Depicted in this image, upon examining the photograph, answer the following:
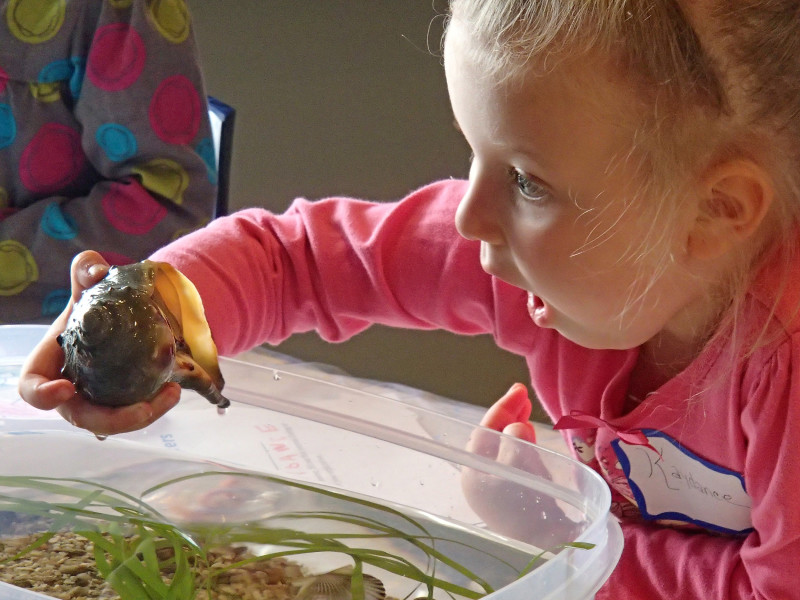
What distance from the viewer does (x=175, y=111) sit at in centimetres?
95

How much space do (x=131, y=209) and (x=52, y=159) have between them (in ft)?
0.34

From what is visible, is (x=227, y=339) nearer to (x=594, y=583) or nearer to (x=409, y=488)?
(x=409, y=488)

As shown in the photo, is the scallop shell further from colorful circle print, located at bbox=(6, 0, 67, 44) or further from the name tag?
colorful circle print, located at bbox=(6, 0, 67, 44)

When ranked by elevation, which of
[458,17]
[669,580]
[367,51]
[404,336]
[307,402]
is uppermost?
[458,17]

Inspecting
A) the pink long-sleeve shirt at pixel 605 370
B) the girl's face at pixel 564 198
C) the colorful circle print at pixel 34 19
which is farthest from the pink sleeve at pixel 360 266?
the colorful circle print at pixel 34 19

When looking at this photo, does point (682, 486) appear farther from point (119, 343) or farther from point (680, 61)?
point (119, 343)

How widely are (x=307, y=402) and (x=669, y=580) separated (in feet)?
0.95

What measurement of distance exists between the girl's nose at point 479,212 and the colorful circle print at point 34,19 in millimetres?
582

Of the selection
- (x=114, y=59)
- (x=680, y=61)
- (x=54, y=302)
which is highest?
(x=680, y=61)

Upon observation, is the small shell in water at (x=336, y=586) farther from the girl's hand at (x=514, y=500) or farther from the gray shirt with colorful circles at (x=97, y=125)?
the gray shirt with colorful circles at (x=97, y=125)

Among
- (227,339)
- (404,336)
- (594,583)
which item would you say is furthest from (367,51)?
(594,583)

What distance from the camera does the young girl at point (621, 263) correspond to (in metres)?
0.49

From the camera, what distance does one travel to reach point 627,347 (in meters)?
0.64

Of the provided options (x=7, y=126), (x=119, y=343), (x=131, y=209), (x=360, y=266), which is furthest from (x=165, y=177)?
(x=119, y=343)
